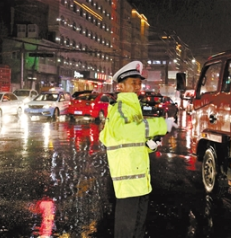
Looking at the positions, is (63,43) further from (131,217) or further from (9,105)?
(131,217)

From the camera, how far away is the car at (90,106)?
23281mm

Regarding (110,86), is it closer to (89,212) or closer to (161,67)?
(161,67)

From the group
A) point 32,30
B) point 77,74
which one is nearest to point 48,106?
point 32,30

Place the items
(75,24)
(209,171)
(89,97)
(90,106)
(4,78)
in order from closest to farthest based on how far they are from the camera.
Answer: (209,171), (90,106), (89,97), (4,78), (75,24)

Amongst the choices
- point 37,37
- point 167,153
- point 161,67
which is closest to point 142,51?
point 161,67

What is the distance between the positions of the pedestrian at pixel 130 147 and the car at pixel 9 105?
65.7 ft

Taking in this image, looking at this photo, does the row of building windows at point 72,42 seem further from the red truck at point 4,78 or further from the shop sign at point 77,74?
the red truck at point 4,78

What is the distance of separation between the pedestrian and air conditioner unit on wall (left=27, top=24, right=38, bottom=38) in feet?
158

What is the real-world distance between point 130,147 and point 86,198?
Result: 138 inches

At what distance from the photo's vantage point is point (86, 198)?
21.1ft

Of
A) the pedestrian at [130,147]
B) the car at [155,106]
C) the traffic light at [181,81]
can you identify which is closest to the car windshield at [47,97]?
the car at [155,106]

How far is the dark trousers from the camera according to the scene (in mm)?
3248

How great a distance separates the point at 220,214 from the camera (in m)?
5.69

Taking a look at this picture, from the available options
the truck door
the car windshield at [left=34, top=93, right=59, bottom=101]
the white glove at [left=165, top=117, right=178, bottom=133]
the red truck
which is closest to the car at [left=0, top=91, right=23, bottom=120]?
the car windshield at [left=34, top=93, right=59, bottom=101]
